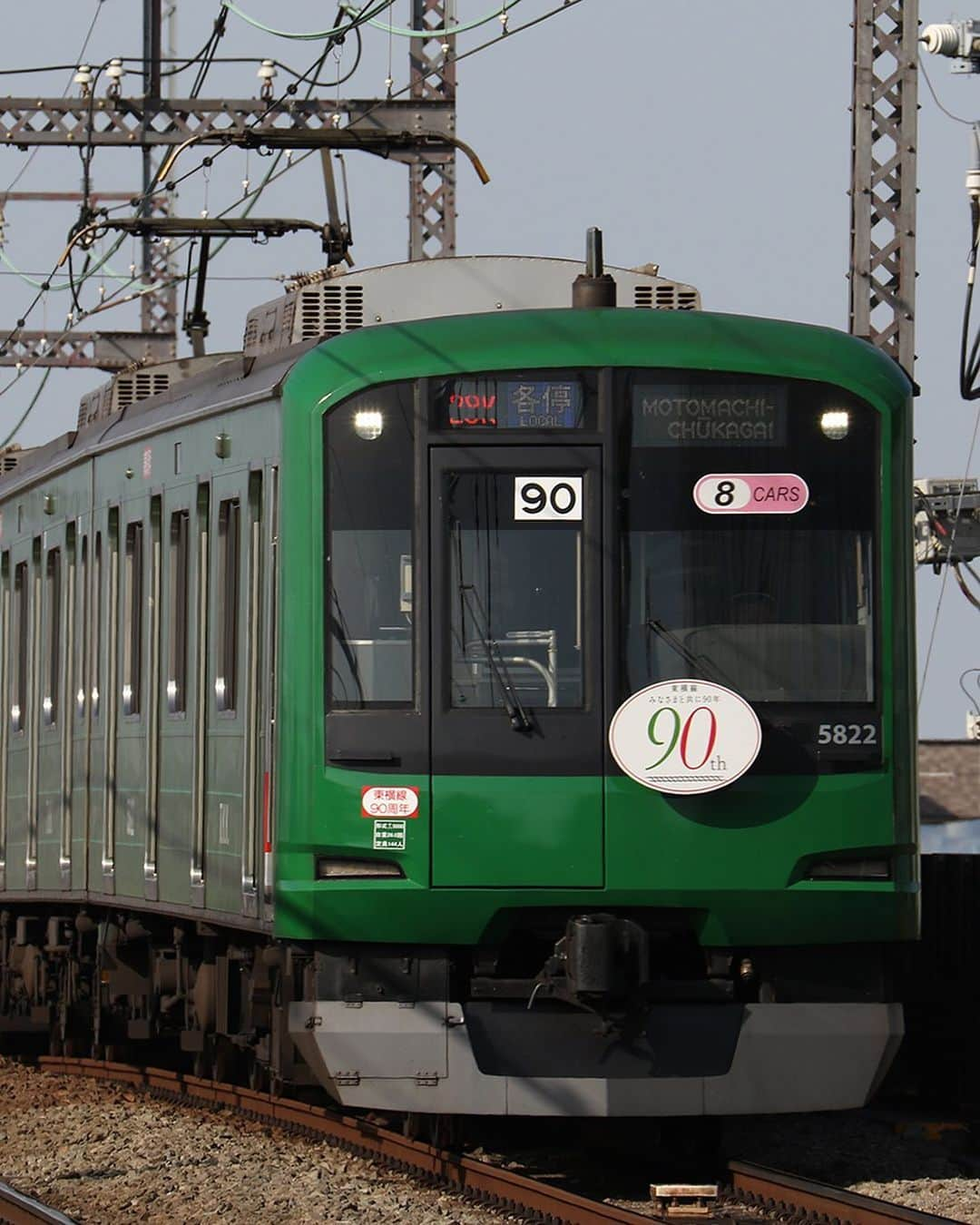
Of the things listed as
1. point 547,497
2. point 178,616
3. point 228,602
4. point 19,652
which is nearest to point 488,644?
point 547,497

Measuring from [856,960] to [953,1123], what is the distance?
2362mm

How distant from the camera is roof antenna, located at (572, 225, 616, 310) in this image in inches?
395

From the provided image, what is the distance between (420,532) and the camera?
30.8 feet

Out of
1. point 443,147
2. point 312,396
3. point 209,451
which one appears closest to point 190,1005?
point 209,451

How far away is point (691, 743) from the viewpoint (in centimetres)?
920

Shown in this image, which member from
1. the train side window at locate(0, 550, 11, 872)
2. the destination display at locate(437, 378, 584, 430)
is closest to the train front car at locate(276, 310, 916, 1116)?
the destination display at locate(437, 378, 584, 430)

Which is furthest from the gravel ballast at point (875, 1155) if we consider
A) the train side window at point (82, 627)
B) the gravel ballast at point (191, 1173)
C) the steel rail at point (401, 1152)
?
the train side window at point (82, 627)

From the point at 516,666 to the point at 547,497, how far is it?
584mm

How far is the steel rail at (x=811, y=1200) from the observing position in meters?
8.61

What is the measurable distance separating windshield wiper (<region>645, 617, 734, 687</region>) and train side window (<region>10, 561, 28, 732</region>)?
19.3 feet

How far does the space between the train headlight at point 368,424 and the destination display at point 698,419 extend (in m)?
0.88

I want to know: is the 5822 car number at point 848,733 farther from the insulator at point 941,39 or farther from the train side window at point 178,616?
the insulator at point 941,39

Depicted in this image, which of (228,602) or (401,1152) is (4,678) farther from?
(401,1152)

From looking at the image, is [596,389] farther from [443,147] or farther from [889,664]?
[443,147]
